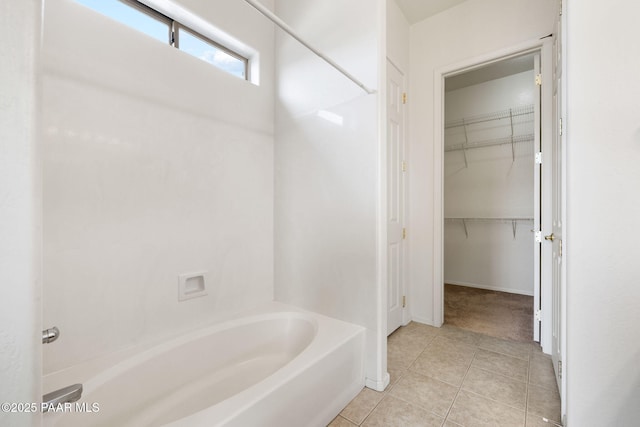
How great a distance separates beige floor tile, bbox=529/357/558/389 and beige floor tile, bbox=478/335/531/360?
84mm

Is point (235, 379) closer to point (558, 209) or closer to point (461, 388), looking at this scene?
point (461, 388)

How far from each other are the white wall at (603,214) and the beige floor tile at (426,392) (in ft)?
1.86

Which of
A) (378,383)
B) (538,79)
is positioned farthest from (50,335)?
(538,79)

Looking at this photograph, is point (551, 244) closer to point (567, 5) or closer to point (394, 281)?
point (394, 281)

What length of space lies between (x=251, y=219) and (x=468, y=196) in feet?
11.0

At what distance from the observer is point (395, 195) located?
2.49m

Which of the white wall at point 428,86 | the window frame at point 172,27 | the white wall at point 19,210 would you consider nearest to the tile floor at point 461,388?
the white wall at point 428,86

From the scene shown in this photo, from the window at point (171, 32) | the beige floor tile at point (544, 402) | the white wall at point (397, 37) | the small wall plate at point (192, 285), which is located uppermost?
the white wall at point (397, 37)

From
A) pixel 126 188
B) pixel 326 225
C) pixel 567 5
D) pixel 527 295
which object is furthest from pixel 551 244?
pixel 126 188

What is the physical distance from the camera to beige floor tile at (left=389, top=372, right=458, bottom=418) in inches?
60.5

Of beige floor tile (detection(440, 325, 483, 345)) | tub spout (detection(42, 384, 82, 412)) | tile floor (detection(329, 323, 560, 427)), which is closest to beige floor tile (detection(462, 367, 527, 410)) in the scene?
tile floor (detection(329, 323, 560, 427))

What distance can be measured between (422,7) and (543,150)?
5.48 ft

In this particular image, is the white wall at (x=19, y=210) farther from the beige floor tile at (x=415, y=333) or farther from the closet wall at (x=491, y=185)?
the closet wall at (x=491, y=185)

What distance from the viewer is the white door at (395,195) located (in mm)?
2387
